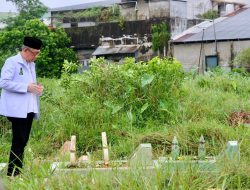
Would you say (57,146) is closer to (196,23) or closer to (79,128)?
(79,128)

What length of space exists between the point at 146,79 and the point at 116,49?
2156 centimetres

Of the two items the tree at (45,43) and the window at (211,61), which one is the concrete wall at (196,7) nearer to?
the window at (211,61)

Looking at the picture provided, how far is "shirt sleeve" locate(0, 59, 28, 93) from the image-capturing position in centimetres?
589

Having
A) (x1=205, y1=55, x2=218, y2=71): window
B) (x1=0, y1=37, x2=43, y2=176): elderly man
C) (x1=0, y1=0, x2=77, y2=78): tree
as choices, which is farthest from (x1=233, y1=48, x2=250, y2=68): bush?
(x1=0, y1=37, x2=43, y2=176): elderly man

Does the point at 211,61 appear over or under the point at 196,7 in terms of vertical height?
under

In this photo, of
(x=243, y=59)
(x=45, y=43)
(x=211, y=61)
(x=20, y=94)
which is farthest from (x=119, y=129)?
(x=45, y=43)

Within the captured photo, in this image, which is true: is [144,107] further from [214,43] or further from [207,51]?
[207,51]

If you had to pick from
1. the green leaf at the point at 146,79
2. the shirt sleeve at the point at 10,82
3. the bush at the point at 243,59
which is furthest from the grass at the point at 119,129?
the bush at the point at 243,59

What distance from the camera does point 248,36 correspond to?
24688 mm

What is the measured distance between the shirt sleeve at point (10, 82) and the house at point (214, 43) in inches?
762

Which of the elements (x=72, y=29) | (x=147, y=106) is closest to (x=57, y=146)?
(x=147, y=106)

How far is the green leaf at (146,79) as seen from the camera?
855 cm

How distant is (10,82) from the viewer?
591 cm

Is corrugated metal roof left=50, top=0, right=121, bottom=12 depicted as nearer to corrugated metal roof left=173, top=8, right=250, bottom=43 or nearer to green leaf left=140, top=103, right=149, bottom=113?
corrugated metal roof left=173, top=8, right=250, bottom=43
